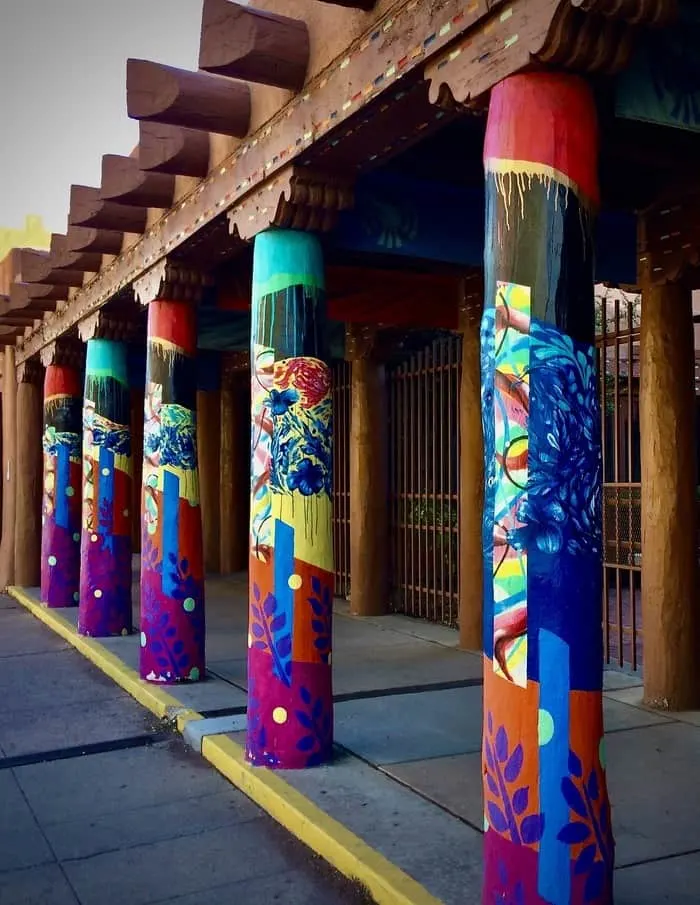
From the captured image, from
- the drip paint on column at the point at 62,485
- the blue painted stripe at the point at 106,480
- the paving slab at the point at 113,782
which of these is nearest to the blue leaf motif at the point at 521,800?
the paving slab at the point at 113,782

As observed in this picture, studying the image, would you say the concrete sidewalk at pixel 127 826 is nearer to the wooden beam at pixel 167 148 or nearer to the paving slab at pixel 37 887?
the paving slab at pixel 37 887

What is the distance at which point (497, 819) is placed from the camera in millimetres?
3166

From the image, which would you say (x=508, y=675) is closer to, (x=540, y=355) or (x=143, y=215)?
(x=540, y=355)

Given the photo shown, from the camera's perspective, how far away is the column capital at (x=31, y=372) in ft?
43.2

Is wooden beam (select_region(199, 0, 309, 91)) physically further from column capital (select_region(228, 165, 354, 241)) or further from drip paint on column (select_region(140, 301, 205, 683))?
drip paint on column (select_region(140, 301, 205, 683))

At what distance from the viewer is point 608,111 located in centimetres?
371

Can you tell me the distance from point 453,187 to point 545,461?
3225 millimetres

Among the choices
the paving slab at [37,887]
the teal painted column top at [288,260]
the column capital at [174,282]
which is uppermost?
the column capital at [174,282]

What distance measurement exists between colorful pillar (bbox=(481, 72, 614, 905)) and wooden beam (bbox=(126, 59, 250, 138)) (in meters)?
2.34

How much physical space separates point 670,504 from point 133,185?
4341 millimetres

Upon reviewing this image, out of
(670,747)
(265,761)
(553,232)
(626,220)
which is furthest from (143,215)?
(670,747)

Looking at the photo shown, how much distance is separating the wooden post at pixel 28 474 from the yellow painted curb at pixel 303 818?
7.08 m

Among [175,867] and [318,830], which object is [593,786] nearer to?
[318,830]

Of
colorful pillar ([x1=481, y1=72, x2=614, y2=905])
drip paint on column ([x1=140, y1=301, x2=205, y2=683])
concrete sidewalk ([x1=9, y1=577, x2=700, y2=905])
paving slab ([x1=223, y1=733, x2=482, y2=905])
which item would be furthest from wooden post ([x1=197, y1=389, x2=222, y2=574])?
colorful pillar ([x1=481, y1=72, x2=614, y2=905])
